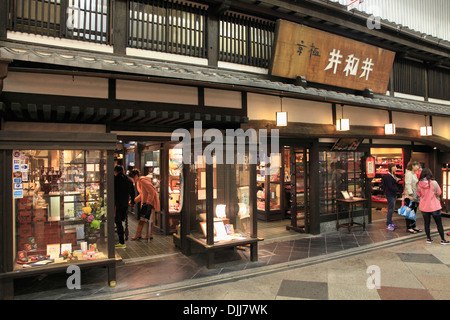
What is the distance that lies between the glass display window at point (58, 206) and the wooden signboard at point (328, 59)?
564 centimetres

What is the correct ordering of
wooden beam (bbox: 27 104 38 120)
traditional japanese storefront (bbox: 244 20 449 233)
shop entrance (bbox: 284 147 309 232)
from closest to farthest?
wooden beam (bbox: 27 104 38 120) → traditional japanese storefront (bbox: 244 20 449 233) → shop entrance (bbox: 284 147 309 232)

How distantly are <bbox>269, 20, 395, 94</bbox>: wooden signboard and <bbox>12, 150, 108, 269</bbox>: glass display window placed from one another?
18.5 feet

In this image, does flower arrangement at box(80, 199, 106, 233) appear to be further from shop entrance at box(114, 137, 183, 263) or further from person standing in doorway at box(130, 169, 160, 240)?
person standing in doorway at box(130, 169, 160, 240)

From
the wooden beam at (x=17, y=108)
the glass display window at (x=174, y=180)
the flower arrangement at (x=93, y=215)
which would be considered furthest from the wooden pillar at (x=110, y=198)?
the glass display window at (x=174, y=180)

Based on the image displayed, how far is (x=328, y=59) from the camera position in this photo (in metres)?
9.64

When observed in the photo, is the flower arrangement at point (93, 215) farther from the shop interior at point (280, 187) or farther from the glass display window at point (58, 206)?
the shop interior at point (280, 187)

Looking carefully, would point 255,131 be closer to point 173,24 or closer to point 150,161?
point 173,24

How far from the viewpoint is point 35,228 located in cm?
593

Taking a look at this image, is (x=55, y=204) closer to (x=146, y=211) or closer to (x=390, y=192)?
(x=146, y=211)

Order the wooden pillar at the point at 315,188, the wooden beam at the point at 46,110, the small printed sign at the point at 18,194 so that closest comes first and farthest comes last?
the wooden beam at the point at 46,110
the small printed sign at the point at 18,194
the wooden pillar at the point at 315,188

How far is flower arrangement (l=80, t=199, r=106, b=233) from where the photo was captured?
21.0 ft

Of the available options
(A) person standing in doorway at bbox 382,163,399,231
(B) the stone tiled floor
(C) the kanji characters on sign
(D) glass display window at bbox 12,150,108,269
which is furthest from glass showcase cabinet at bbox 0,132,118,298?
(A) person standing in doorway at bbox 382,163,399,231

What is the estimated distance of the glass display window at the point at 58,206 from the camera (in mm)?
5750
